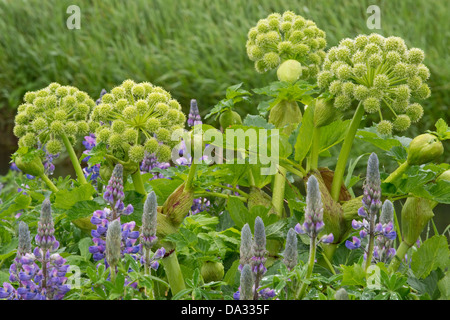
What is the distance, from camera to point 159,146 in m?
1.32

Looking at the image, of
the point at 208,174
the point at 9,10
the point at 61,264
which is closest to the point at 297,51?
the point at 208,174

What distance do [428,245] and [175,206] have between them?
470mm

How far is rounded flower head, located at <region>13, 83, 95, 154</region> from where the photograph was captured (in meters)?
1.36

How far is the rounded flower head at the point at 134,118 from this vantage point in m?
1.26

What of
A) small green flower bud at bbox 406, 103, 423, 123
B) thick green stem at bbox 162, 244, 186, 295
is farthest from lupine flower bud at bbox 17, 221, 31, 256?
small green flower bud at bbox 406, 103, 423, 123

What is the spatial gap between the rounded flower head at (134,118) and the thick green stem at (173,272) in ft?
0.66

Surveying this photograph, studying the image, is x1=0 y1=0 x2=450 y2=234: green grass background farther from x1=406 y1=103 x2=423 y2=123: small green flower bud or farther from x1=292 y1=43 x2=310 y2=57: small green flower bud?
x1=406 y1=103 x2=423 y2=123: small green flower bud

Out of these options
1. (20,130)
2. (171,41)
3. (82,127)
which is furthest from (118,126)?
(171,41)

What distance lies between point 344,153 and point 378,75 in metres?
0.18

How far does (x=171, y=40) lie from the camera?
18.8 ft

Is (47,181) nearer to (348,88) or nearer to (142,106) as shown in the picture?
(142,106)
